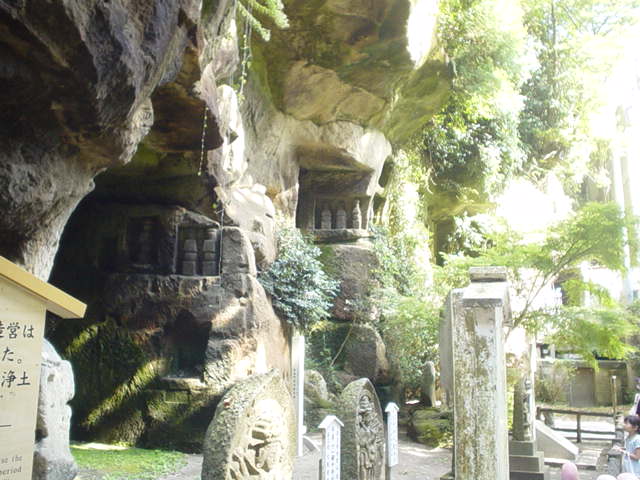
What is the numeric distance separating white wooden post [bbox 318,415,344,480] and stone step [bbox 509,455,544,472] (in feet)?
15.2

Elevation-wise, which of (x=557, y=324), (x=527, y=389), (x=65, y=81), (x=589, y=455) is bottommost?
(x=589, y=455)

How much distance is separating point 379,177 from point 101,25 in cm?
1067

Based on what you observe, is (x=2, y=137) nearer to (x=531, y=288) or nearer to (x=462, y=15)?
(x=531, y=288)

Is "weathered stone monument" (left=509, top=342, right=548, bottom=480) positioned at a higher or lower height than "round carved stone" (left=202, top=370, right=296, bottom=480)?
lower

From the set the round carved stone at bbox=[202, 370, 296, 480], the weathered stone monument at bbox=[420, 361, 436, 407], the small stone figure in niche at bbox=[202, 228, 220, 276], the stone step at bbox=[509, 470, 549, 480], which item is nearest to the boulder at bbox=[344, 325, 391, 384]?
the weathered stone monument at bbox=[420, 361, 436, 407]

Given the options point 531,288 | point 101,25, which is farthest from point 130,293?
point 531,288

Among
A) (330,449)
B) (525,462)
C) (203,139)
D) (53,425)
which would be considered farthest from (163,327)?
(525,462)

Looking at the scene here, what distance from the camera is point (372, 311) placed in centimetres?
1280

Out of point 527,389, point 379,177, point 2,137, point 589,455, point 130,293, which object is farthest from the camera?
point 379,177

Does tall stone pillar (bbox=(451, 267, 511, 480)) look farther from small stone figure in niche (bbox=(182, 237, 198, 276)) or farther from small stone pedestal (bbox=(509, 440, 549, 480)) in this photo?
small stone figure in niche (bbox=(182, 237, 198, 276))

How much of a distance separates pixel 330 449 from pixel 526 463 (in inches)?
190

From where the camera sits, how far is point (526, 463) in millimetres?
8531

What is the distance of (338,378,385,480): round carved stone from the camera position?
5.37 meters

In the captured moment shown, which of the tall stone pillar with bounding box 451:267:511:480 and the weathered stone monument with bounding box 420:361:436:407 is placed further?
the weathered stone monument with bounding box 420:361:436:407
